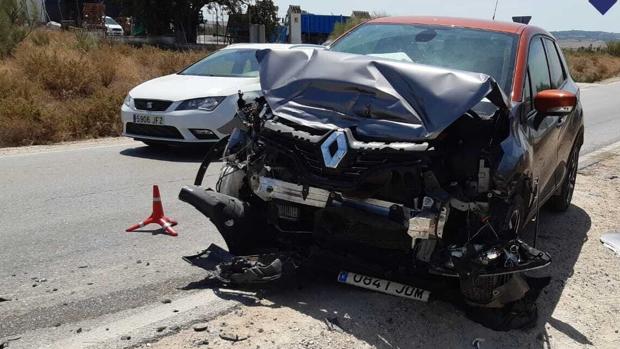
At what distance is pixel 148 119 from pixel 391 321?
5.94 metres

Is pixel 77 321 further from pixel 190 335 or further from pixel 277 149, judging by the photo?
pixel 277 149

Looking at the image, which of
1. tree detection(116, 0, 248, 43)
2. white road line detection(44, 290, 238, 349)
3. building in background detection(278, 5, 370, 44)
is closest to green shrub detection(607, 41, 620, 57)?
building in background detection(278, 5, 370, 44)

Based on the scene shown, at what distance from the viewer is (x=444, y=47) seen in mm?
4922

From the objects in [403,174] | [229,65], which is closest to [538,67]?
[403,174]

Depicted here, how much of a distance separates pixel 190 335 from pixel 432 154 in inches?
67.4

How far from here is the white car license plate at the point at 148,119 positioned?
8.75 meters

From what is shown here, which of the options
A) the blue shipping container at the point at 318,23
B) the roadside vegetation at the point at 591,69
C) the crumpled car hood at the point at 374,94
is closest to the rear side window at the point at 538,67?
the crumpled car hood at the point at 374,94

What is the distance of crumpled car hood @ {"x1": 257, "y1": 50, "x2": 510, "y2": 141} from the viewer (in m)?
3.63

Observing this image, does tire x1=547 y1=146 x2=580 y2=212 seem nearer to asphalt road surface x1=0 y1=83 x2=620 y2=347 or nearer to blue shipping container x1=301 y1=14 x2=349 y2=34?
asphalt road surface x1=0 y1=83 x2=620 y2=347

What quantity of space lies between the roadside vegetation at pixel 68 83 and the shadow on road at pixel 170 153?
2141 millimetres

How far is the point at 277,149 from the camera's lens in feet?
12.7

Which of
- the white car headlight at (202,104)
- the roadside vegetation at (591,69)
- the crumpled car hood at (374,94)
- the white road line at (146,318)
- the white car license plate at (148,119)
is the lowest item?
the roadside vegetation at (591,69)

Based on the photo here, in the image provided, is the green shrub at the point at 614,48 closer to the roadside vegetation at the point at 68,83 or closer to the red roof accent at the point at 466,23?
→ the roadside vegetation at the point at 68,83

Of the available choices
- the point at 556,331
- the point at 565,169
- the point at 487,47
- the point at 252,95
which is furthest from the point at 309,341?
the point at 565,169
